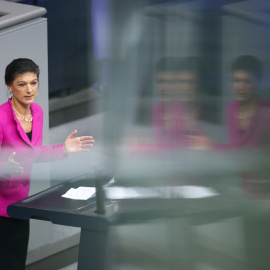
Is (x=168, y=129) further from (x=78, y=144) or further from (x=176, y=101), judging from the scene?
(x=78, y=144)

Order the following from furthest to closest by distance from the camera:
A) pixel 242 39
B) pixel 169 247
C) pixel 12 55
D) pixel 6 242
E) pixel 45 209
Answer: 1. pixel 12 55
2. pixel 6 242
3. pixel 45 209
4. pixel 169 247
5. pixel 242 39

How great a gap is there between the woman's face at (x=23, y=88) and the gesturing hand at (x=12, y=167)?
0.17 metres

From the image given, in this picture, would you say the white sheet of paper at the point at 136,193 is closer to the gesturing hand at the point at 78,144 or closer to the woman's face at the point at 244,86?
the woman's face at the point at 244,86

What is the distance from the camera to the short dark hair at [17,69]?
148cm

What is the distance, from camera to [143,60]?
1.82 ft

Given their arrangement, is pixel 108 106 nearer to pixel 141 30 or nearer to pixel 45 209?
pixel 141 30

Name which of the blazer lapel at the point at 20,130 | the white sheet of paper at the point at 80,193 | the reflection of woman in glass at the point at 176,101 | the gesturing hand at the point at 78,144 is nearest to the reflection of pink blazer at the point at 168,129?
the reflection of woman in glass at the point at 176,101

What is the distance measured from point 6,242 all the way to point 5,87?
45 cm

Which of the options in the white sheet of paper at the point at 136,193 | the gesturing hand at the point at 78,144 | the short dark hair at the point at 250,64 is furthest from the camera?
the gesturing hand at the point at 78,144

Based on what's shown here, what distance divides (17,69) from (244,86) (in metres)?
1.08

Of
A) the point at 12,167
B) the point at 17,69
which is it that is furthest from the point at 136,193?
the point at 17,69

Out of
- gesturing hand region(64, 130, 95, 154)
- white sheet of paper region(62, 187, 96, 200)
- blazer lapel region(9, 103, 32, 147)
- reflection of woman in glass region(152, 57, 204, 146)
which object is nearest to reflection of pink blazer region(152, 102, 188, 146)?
reflection of woman in glass region(152, 57, 204, 146)

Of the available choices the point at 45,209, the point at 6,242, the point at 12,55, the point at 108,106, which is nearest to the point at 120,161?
the point at 108,106

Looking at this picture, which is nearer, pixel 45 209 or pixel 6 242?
pixel 45 209
